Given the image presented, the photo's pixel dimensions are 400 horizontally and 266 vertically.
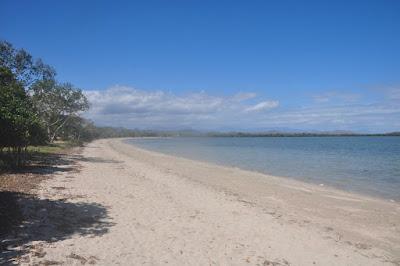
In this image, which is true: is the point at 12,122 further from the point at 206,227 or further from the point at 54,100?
the point at 54,100

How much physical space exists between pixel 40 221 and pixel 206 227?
4.53m

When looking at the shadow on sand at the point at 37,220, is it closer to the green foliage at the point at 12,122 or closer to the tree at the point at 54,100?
the green foliage at the point at 12,122

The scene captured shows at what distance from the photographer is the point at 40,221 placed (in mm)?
9633

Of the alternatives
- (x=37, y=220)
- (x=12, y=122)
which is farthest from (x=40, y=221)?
(x=12, y=122)

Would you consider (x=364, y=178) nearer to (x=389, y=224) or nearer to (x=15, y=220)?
(x=389, y=224)

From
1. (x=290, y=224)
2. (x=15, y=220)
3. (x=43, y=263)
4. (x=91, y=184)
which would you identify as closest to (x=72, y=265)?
(x=43, y=263)

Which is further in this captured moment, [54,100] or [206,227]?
[54,100]

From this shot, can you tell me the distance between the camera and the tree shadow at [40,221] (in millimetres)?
7910

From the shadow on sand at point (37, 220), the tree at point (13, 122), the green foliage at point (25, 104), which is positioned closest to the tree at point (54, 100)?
the green foliage at point (25, 104)

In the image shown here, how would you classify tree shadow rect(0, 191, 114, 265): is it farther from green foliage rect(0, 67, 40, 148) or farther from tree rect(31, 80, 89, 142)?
tree rect(31, 80, 89, 142)

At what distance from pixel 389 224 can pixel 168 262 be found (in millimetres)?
8991

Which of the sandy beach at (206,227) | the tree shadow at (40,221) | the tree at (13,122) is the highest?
the tree at (13,122)

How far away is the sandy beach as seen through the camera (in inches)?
319

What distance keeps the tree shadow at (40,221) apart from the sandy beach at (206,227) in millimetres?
52
